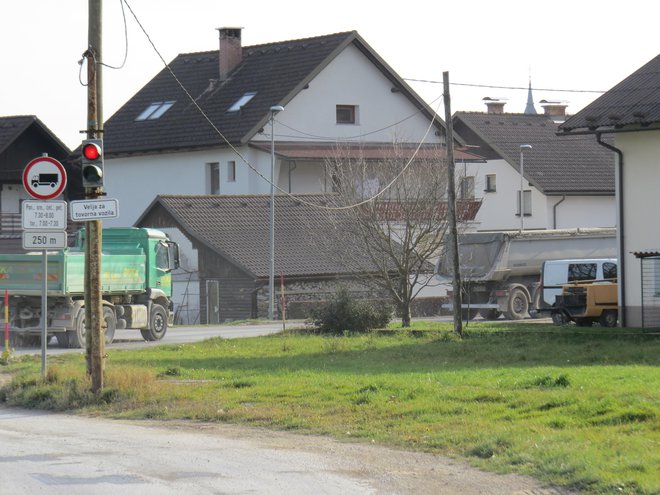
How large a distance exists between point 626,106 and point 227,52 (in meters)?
34.3

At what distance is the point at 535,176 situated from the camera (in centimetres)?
6322

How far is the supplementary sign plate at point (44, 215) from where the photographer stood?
18688 mm

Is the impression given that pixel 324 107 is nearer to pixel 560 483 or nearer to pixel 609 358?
pixel 609 358

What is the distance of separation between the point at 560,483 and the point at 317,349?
51.5 feet

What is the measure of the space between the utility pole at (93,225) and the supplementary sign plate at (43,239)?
1028 millimetres

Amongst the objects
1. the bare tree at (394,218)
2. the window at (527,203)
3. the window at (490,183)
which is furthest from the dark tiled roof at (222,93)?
the bare tree at (394,218)

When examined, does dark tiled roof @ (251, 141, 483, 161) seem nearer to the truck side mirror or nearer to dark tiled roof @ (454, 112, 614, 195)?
dark tiled roof @ (454, 112, 614, 195)

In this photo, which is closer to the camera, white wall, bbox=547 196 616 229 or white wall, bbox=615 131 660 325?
white wall, bbox=615 131 660 325

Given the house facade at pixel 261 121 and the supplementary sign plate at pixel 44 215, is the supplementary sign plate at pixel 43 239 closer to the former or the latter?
the supplementary sign plate at pixel 44 215

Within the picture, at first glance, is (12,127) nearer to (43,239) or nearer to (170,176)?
(170,176)

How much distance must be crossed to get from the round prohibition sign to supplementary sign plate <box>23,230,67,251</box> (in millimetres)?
552

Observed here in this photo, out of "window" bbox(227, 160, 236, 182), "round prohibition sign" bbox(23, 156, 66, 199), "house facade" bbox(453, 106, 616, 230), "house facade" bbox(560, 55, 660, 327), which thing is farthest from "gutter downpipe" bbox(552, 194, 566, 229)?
"round prohibition sign" bbox(23, 156, 66, 199)

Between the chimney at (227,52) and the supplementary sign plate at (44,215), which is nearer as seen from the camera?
the supplementary sign plate at (44,215)

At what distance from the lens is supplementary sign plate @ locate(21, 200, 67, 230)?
18.7 m
